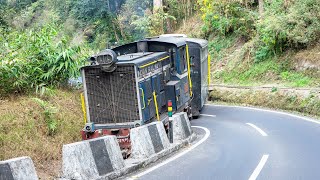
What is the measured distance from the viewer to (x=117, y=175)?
898cm

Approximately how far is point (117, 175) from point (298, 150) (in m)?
5.42

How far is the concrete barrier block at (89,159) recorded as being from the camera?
832cm

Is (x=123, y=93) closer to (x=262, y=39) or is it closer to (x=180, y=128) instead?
(x=180, y=128)

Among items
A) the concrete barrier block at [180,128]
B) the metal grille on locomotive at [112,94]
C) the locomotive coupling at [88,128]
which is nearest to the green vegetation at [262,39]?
the concrete barrier block at [180,128]

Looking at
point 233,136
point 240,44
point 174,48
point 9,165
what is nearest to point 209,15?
point 240,44

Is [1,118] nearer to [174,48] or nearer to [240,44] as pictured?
[174,48]

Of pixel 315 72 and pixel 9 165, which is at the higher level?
pixel 9 165

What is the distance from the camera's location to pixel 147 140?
34.8 feet

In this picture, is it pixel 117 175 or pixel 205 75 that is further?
pixel 205 75

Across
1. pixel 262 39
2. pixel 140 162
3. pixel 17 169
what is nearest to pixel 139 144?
pixel 140 162

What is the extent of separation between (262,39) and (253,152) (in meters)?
14.1

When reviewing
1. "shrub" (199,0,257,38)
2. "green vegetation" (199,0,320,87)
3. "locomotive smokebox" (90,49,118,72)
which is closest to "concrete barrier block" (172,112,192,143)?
"locomotive smokebox" (90,49,118,72)

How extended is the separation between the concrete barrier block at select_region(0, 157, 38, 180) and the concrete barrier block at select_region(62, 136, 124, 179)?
1018 mm

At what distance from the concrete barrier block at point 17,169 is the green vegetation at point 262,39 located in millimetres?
16287
